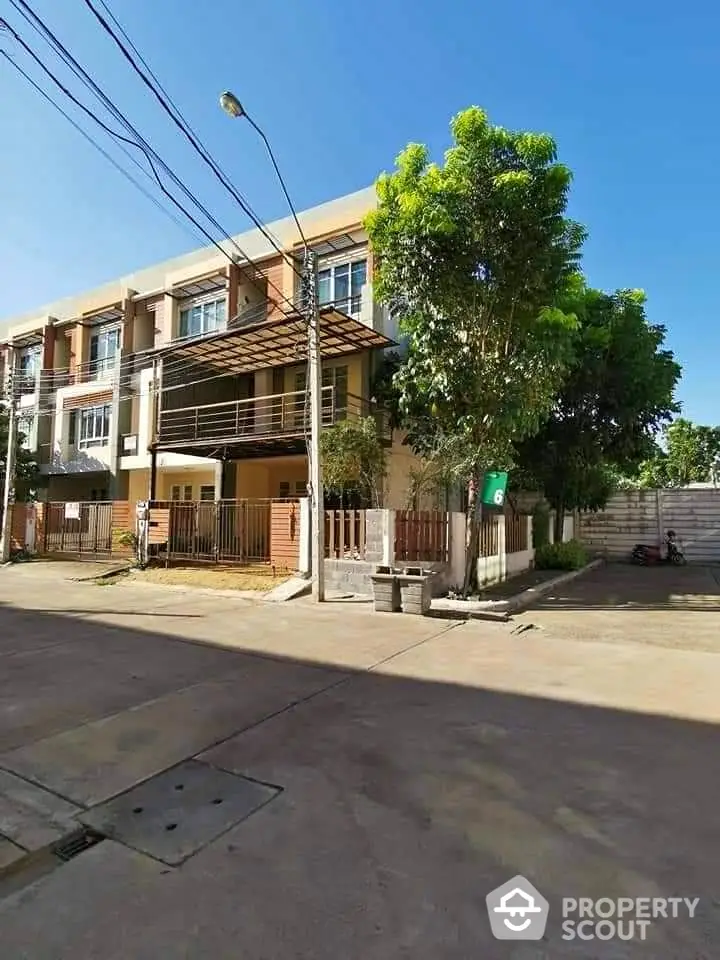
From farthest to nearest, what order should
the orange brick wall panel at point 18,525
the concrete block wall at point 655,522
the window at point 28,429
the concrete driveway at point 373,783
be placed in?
the window at point 28,429
the concrete block wall at point 655,522
the orange brick wall panel at point 18,525
the concrete driveway at point 373,783

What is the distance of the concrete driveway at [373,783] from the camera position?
2244 millimetres

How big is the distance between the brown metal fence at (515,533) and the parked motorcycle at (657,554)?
5.48 m

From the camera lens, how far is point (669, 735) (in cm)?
421

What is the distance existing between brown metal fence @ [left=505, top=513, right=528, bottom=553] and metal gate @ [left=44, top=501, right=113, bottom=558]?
11966 millimetres

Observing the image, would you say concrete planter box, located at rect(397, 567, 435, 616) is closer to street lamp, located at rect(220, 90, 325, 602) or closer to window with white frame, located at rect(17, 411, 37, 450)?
street lamp, located at rect(220, 90, 325, 602)

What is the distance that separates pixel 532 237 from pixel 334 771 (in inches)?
372

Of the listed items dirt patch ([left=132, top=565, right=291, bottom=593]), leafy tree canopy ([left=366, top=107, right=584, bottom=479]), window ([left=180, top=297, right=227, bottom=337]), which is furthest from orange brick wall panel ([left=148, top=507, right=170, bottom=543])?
leafy tree canopy ([left=366, top=107, right=584, bottom=479])

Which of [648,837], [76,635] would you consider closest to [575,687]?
[648,837]

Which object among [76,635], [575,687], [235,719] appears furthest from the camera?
[76,635]

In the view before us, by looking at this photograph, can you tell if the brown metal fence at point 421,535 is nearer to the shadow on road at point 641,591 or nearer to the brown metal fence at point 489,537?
the brown metal fence at point 489,537

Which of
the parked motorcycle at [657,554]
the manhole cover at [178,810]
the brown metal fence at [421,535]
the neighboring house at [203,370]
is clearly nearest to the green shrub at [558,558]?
the parked motorcycle at [657,554]

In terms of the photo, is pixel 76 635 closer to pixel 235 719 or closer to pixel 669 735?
pixel 235 719

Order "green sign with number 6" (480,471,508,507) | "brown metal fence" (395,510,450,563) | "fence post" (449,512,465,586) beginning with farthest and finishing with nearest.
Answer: "fence post" (449,512,465,586)
"green sign with number 6" (480,471,508,507)
"brown metal fence" (395,510,450,563)

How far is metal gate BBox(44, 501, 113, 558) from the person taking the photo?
18141 mm
